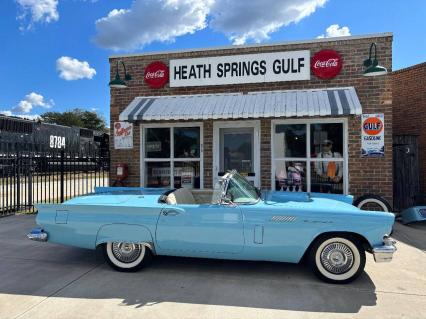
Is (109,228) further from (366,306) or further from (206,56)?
(206,56)

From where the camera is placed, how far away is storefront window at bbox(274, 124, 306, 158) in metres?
7.96

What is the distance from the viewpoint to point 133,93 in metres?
8.87

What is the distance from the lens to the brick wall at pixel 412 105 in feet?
33.8

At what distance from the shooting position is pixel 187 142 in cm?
861

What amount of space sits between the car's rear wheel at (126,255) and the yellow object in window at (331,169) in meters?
4.81

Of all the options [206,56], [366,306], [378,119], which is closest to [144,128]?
[206,56]

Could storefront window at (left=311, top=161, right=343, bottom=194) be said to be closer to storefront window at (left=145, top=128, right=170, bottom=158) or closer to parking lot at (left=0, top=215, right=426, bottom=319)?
parking lot at (left=0, top=215, right=426, bottom=319)

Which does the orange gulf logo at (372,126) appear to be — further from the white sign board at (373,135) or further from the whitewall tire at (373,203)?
the whitewall tire at (373,203)

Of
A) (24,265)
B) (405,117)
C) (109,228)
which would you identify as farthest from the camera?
(405,117)

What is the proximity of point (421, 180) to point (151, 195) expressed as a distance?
27.6 feet

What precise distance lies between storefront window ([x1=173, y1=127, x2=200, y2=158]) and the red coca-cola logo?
3.81ft

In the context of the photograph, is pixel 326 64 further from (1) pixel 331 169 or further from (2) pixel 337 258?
(2) pixel 337 258

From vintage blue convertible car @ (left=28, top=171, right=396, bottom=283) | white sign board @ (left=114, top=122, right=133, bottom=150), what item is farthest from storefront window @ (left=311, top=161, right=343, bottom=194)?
white sign board @ (left=114, top=122, right=133, bottom=150)

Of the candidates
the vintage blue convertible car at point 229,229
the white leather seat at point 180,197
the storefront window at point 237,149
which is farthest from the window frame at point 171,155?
the vintage blue convertible car at point 229,229
